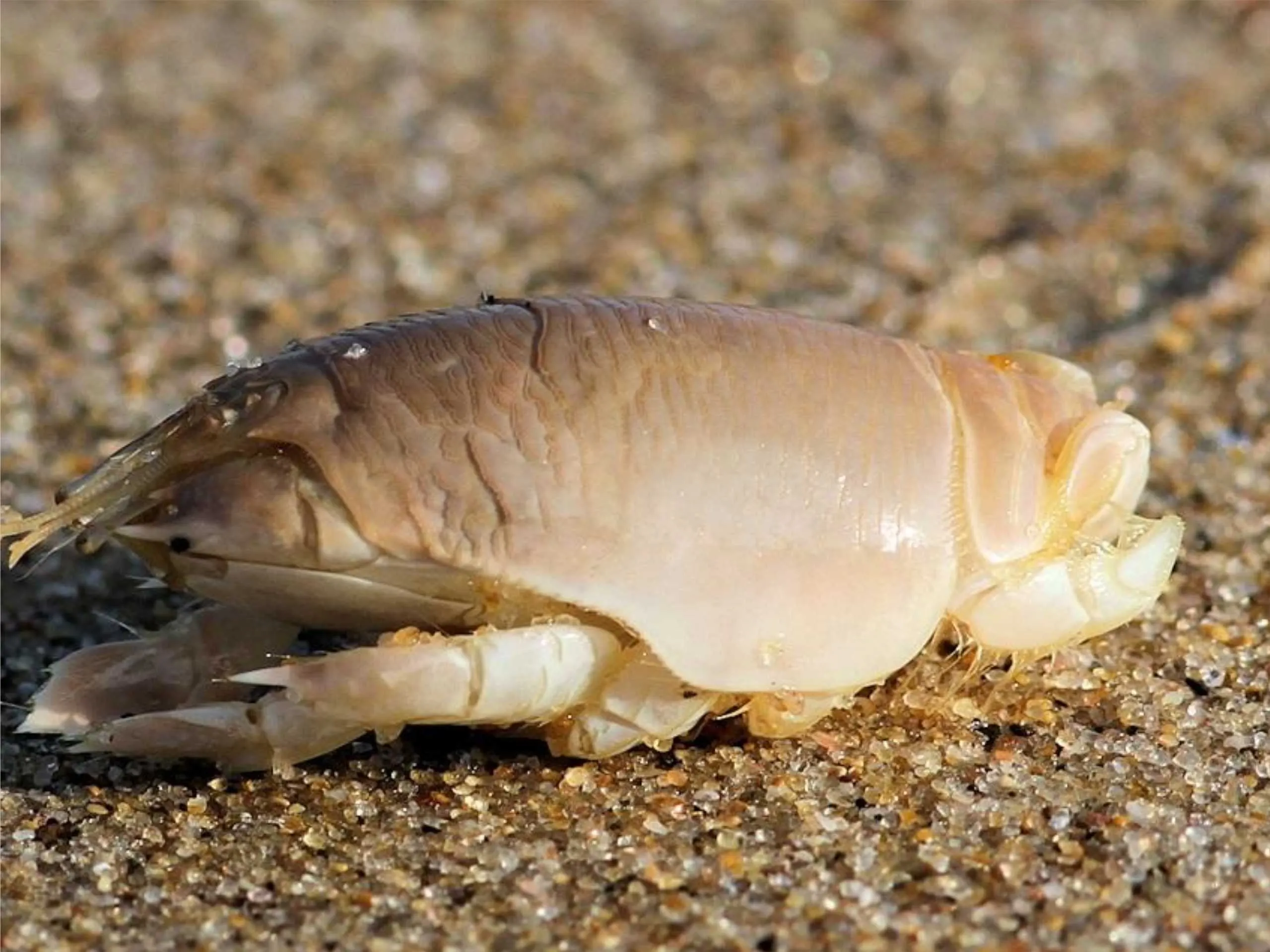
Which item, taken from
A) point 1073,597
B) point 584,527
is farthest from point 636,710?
point 1073,597

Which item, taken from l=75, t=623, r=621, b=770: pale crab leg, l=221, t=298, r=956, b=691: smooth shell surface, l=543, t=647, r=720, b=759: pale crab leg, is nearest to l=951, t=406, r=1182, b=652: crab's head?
l=221, t=298, r=956, b=691: smooth shell surface

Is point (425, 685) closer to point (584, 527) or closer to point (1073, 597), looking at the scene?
point (584, 527)

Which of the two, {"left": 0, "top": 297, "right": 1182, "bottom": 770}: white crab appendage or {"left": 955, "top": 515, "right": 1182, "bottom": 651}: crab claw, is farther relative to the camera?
{"left": 955, "top": 515, "right": 1182, "bottom": 651}: crab claw

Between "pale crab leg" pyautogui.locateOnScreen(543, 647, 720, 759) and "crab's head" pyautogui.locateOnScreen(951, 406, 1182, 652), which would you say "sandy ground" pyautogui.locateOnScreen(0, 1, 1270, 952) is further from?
"crab's head" pyautogui.locateOnScreen(951, 406, 1182, 652)

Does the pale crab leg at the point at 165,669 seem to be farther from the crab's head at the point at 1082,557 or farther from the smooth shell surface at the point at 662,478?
the crab's head at the point at 1082,557

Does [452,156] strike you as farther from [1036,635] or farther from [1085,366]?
[1036,635]

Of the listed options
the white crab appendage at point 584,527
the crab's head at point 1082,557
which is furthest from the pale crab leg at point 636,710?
the crab's head at point 1082,557

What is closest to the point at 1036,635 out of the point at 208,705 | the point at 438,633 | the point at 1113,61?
the point at 438,633
